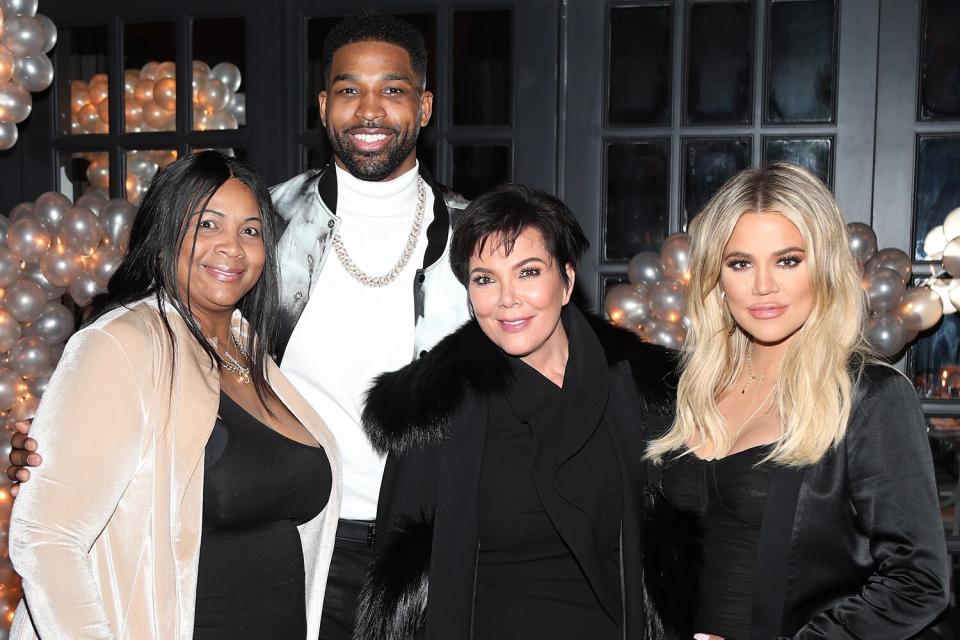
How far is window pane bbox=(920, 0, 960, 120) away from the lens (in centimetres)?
363

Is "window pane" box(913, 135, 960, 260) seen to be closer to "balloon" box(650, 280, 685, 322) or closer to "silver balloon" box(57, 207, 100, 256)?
"balloon" box(650, 280, 685, 322)

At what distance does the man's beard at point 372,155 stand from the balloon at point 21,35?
1519 mm

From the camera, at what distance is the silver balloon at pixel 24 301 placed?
3.53 meters

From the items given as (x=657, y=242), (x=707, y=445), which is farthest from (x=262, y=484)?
(x=657, y=242)

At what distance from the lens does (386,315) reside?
2.77m

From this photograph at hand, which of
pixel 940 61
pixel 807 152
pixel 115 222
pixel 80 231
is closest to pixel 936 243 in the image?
pixel 807 152

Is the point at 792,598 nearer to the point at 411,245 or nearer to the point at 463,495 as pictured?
the point at 463,495

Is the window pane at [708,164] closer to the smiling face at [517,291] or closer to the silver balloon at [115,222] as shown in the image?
the smiling face at [517,291]

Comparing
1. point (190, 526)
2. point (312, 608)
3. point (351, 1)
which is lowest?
point (312, 608)

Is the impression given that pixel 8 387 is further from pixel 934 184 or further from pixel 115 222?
pixel 934 184

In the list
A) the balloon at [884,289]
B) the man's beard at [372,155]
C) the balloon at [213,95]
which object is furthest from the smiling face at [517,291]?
the balloon at [213,95]

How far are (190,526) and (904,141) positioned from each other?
2.93 meters

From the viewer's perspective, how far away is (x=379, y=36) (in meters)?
2.84

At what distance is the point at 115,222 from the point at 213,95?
2.56 ft
